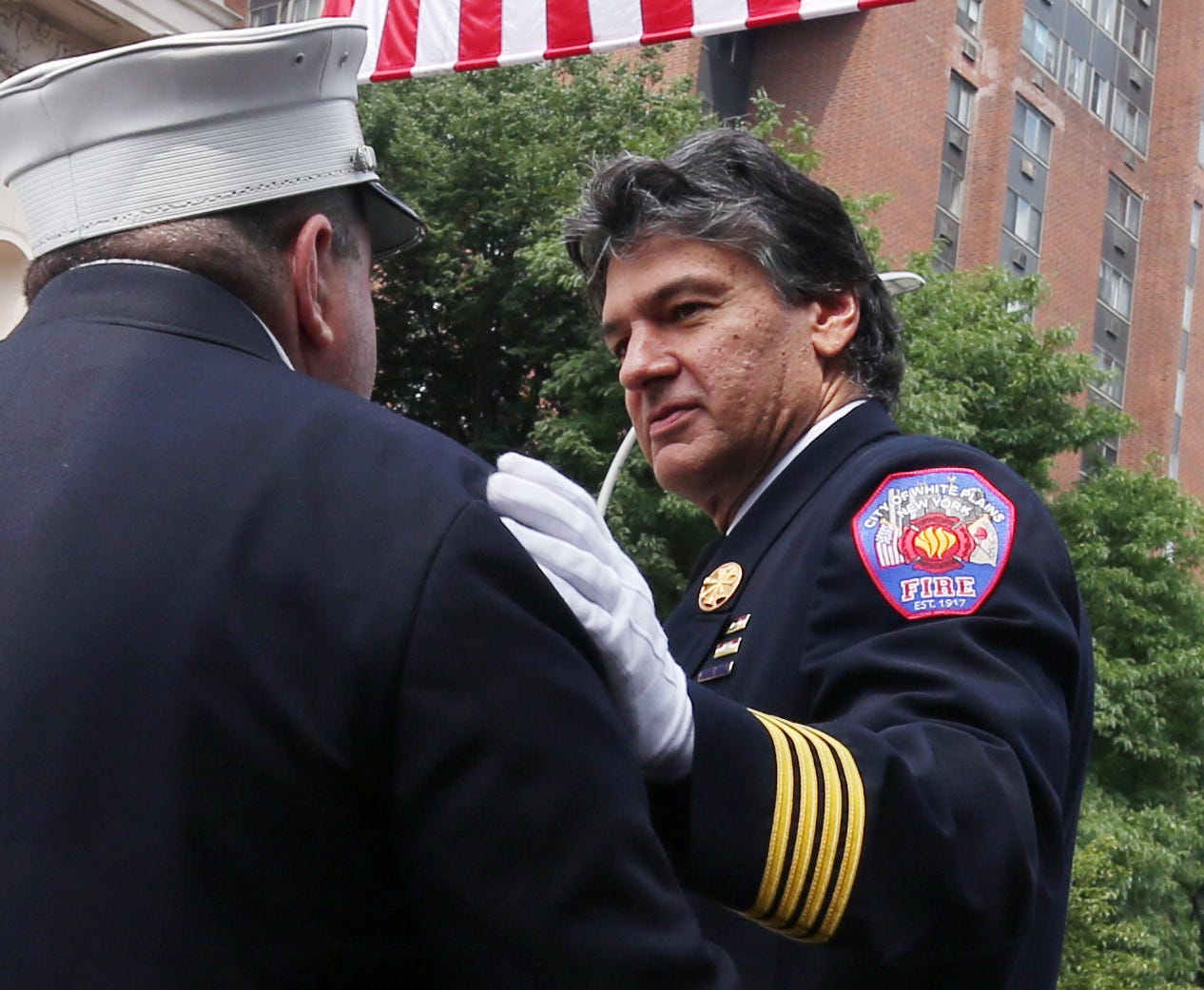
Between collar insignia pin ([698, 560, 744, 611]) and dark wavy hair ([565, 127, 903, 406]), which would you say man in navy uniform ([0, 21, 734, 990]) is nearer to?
collar insignia pin ([698, 560, 744, 611])

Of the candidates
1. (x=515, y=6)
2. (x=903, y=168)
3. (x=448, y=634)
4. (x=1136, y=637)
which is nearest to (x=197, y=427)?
(x=448, y=634)

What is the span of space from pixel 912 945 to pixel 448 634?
2.78ft

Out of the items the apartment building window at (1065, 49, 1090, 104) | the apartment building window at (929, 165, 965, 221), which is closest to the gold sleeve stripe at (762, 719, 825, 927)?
the apartment building window at (929, 165, 965, 221)

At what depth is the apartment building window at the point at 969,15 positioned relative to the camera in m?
38.5

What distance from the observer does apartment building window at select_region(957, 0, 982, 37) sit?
38500mm

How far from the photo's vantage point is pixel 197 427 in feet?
6.21

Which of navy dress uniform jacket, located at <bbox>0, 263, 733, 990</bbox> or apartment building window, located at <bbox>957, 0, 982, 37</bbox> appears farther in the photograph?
apartment building window, located at <bbox>957, 0, 982, 37</bbox>

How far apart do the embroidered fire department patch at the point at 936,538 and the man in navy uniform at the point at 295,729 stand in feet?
2.59

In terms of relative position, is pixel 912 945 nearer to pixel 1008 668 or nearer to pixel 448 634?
pixel 1008 668

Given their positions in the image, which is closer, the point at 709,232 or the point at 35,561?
the point at 35,561

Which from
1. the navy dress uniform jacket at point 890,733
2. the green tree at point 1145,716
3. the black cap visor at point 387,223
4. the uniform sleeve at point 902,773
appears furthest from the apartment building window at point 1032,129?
the black cap visor at point 387,223

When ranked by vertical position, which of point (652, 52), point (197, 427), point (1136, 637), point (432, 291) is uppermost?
point (652, 52)

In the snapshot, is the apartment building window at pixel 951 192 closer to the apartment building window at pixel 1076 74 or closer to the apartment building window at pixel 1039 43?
the apartment building window at pixel 1039 43

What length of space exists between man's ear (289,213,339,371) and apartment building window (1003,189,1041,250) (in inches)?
1485
